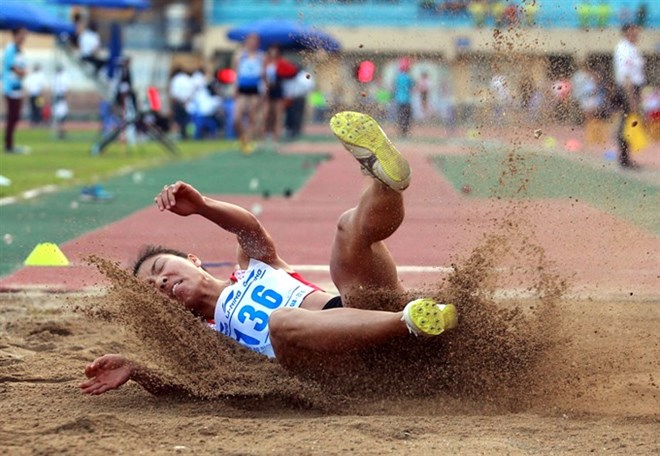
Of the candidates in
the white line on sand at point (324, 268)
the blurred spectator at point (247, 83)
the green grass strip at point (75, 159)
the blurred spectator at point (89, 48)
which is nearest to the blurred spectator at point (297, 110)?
the green grass strip at point (75, 159)

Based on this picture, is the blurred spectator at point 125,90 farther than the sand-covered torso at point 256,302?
Yes

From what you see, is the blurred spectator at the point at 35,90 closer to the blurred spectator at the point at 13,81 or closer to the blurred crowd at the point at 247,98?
the blurred crowd at the point at 247,98

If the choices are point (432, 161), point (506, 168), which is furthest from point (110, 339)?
point (432, 161)

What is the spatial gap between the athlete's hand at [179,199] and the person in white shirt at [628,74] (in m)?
9.68

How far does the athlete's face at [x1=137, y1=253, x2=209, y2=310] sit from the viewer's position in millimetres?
5473

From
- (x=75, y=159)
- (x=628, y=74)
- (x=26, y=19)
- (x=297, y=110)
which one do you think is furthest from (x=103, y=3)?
(x=628, y=74)

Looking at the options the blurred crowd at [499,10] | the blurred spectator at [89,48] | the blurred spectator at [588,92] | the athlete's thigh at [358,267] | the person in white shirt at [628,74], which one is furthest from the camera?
the blurred spectator at [89,48]

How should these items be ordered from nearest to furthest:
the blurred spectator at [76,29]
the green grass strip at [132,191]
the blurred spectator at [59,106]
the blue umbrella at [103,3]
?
1. the green grass strip at [132,191]
2. the blurred spectator at [76,29]
3. the blue umbrella at [103,3]
4. the blurred spectator at [59,106]

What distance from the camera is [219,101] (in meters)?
34.5

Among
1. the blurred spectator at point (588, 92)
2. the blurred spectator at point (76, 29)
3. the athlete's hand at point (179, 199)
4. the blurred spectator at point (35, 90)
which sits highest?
the blurred spectator at point (588, 92)

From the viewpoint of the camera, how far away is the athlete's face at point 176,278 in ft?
18.0

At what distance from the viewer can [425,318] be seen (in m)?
4.35

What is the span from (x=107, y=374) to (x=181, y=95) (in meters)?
28.9

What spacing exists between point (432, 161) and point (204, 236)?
32.4 feet
